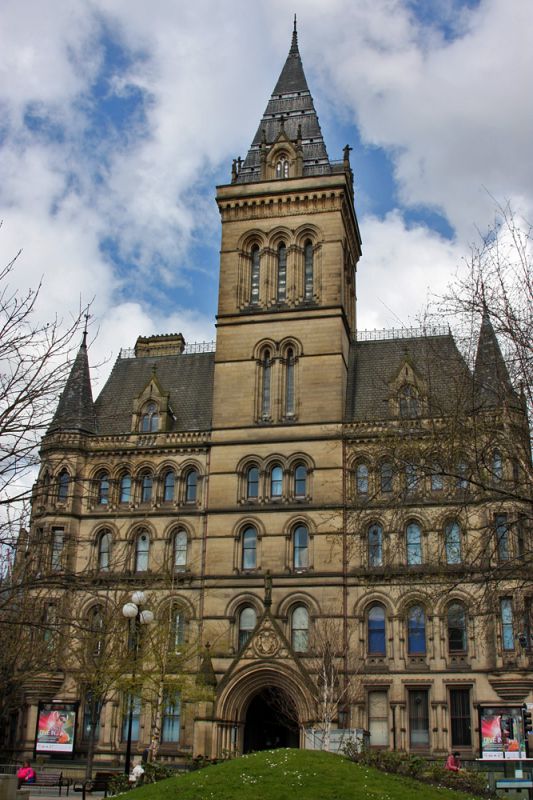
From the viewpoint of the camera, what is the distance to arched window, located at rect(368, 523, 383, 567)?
39875mm

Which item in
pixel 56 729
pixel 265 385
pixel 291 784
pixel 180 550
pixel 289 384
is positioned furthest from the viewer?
pixel 265 385

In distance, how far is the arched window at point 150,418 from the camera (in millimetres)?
45325

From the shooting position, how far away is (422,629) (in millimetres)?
38844

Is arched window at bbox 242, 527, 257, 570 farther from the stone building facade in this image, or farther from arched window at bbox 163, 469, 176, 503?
arched window at bbox 163, 469, 176, 503

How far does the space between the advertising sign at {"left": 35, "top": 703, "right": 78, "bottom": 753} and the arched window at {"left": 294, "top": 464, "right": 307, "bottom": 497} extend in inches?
500

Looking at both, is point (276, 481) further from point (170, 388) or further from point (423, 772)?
point (423, 772)

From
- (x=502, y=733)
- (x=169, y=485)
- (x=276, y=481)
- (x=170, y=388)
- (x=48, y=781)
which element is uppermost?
(x=170, y=388)

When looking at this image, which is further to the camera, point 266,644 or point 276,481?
point 276,481

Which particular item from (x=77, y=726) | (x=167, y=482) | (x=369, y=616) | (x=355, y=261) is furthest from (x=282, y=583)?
(x=355, y=261)

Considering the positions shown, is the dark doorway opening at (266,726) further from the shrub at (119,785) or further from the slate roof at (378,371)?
the shrub at (119,785)

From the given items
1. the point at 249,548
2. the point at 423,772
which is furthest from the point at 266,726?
the point at 423,772

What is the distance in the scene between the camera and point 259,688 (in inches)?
1510

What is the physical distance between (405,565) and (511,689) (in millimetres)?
6242

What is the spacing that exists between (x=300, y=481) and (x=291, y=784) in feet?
77.2
